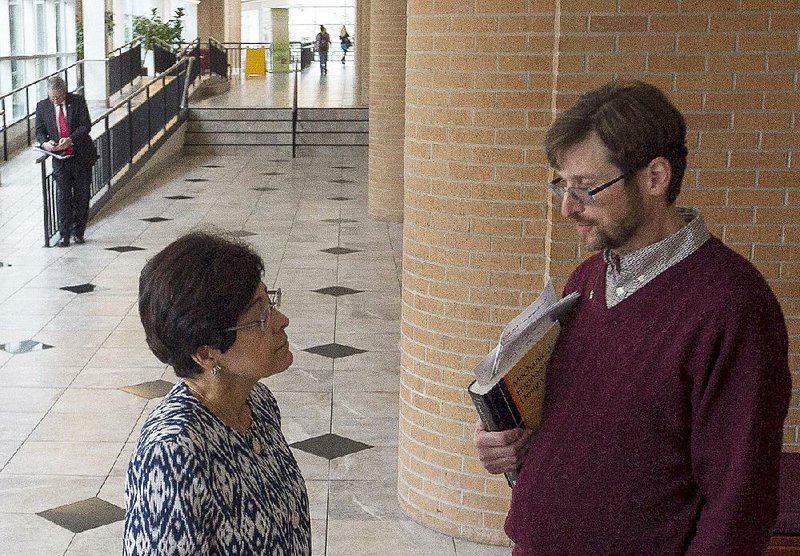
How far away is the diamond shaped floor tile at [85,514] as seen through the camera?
4.45 meters

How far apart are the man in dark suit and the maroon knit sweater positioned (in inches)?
349

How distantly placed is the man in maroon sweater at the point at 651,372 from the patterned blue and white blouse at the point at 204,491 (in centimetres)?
49

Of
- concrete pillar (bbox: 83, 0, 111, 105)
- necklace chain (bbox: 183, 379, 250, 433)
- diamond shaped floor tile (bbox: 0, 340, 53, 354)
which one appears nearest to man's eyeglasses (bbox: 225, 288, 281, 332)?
necklace chain (bbox: 183, 379, 250, 433)

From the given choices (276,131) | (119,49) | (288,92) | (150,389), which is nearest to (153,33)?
(119,49)

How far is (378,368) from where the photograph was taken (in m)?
6.60

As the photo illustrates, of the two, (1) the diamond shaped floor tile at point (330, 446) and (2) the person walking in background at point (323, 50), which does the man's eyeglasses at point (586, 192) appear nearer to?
(1) the diamond shaped floor tile at point (330, 446)

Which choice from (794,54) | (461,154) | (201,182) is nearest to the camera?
(794,54)

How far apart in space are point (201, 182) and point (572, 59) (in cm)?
1129

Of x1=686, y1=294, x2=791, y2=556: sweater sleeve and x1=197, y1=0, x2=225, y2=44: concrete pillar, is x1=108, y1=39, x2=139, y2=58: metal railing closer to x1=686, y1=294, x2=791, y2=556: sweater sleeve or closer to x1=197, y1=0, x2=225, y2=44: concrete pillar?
x1=197, y1=0, x2=225, y2=44: concrete pillar

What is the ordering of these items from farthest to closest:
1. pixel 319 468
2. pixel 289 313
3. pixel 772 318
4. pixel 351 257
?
pixel 351 257
pixel 289 313
pixel 319 468
pixel 772 318

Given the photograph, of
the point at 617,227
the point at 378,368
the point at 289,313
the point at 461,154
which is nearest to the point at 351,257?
the point at 289,313

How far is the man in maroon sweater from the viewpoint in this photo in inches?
68.8

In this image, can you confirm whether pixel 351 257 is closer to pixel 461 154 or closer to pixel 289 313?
pixel 289 313

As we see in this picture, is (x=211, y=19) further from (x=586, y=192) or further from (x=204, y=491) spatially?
(x=204, y=491)
